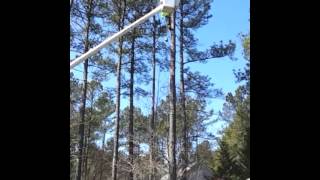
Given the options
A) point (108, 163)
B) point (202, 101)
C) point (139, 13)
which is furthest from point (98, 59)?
point (108, 163)

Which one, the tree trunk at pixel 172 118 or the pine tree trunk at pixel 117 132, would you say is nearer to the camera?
the tree trunk at pixel 172 118

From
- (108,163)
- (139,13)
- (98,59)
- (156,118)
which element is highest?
(139,13)

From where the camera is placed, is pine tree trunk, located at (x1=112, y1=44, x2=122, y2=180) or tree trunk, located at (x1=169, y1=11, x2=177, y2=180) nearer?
tree trunk, located at (x1=169, y1=11, x2=177, y2=180)

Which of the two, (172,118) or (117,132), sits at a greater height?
(172,118)

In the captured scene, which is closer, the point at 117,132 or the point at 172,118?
the point at 172,118

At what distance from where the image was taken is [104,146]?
43.1 meters
